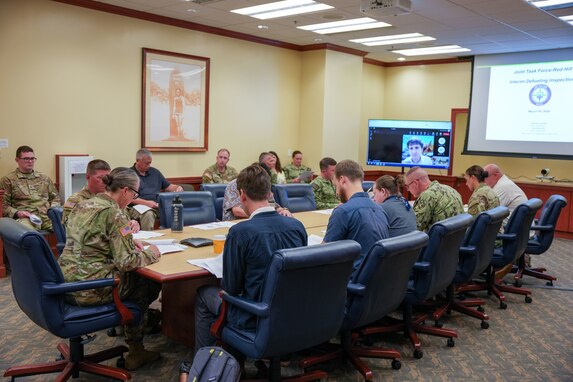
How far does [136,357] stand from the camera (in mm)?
3285

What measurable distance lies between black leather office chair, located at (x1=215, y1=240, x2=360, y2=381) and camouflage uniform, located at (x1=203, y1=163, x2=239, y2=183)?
451cm

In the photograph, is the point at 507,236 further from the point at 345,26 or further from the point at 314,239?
the point at 345,26

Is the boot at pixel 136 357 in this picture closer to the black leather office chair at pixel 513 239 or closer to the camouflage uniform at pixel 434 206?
the camouflage uniform at pixel 434 206

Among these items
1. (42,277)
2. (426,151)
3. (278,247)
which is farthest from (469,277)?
(426,151)

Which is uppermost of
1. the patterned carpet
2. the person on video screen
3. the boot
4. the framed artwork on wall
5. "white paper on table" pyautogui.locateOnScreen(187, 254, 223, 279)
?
the framed artwork on wall

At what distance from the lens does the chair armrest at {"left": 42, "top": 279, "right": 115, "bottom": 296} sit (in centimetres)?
267

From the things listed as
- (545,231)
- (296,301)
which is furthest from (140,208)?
(545,231)

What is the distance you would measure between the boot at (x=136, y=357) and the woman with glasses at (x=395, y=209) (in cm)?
179

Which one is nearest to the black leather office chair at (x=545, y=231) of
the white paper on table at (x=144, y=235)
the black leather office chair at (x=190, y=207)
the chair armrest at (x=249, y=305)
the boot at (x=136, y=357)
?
the black leather office chair at (x=190, y=207)


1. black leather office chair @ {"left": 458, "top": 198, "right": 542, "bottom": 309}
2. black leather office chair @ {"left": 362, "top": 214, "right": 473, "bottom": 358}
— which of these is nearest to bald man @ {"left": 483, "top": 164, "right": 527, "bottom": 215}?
black leather office chair @ {"left": 458, "top": 198, "right": 542, "bottom": 309}

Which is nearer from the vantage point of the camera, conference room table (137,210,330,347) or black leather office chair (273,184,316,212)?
conference room table (137,210,330,347)

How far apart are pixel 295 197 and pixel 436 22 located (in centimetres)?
292

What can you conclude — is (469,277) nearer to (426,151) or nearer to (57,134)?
(57,134)

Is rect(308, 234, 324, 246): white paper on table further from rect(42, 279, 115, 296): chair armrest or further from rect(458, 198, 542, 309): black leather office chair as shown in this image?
rect(458, 198, 542, 309): black leather office chair
